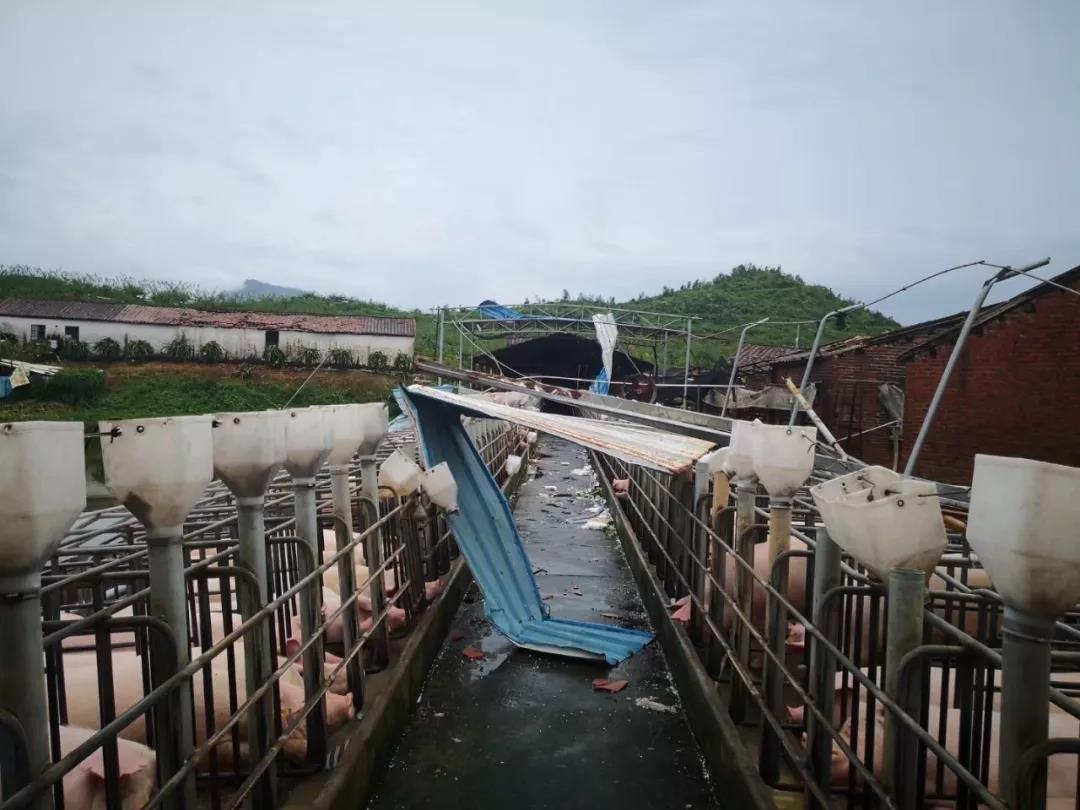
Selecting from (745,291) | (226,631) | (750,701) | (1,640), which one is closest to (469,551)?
(750,701)

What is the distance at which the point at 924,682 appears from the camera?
2186mm

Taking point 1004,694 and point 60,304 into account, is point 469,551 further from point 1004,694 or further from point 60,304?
point 60,304

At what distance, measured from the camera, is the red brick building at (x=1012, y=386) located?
9.95 metres

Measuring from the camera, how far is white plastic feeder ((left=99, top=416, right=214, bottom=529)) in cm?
195

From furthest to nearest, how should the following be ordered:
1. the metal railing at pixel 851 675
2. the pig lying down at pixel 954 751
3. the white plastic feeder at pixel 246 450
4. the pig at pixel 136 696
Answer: the pig at pixel 136 696 → the white plastic feeder at pixel 246 450 → the pig lying down at pixel 954 751 → the metal railing at pixel 851 675

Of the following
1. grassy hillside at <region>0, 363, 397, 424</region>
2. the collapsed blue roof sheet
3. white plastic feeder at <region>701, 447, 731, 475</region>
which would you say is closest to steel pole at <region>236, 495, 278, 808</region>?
white plastic feeder at <region>701, 447, 731, 475</region>

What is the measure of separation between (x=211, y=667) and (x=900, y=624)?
248 cm

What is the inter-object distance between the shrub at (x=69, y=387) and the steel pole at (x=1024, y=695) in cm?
3033

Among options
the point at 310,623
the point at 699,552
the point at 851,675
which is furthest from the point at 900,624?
the point at 699,552

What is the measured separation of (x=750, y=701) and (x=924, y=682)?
1.91 m

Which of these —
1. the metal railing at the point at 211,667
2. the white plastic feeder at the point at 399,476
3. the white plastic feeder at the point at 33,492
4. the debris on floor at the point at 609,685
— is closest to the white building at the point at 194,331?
the white plastic feeder at the point at 399,476

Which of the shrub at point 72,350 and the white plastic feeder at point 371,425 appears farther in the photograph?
the shrub at point 72,350

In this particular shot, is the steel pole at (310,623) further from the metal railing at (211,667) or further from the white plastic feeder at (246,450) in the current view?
the white plastic feeder at (246,450)

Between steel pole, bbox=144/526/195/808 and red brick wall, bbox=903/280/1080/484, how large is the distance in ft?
37.2
